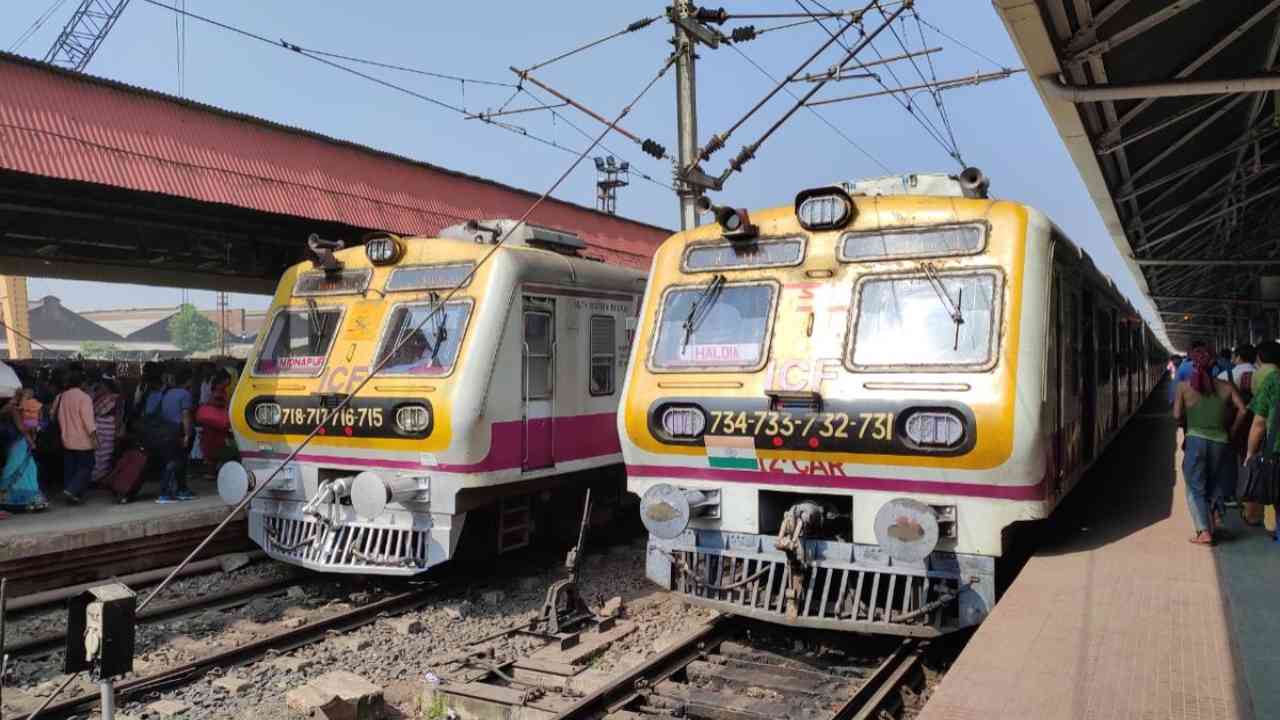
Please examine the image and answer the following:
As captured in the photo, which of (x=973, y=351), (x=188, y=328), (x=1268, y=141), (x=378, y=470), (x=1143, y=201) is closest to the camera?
(x=973, y=351)

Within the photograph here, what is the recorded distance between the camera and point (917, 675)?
5707 millimetres

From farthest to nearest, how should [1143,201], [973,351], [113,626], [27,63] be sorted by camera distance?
[1143,201], [27,63], [973,351], [113,626]

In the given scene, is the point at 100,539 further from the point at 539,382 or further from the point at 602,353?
the point at 602,353

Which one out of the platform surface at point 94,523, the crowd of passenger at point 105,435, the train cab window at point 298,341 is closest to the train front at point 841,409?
the train cab window at point 298,341

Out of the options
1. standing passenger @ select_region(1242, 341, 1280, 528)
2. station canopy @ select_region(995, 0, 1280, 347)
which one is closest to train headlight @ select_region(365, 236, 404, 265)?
station canopy @ select_region(995, 0, 1280, 347)

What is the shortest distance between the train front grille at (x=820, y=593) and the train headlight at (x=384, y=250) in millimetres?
3845

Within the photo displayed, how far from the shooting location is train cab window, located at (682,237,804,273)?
6.36 metres

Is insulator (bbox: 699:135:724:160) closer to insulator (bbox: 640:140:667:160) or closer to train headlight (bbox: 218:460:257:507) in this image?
insulator (bbox: 640:140:667:160)

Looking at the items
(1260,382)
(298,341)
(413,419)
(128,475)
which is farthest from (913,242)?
(128,475)

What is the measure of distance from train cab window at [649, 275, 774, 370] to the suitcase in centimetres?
650

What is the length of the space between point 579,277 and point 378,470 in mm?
2603

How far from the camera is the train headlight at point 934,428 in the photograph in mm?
5391

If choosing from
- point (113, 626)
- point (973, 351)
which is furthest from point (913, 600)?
point (113, 626)

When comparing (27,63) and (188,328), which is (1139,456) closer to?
(27,63)
